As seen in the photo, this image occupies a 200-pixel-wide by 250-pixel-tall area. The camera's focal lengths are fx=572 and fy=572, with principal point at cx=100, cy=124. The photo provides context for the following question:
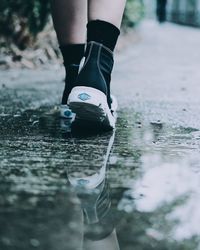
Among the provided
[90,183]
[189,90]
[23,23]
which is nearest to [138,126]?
[90,183]

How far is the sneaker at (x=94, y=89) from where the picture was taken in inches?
70.9

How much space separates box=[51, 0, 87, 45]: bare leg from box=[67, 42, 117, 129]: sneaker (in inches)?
7.4

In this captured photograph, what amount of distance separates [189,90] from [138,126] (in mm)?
1231

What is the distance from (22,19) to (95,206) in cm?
442

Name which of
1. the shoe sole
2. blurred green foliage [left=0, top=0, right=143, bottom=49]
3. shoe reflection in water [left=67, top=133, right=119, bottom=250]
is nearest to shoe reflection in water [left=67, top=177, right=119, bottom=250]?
shoe reflection in water [left=67, top=133, right=119, bottom=250]

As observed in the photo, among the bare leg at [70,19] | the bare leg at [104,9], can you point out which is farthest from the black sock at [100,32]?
the bare leg at [70,19]

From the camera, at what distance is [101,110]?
182cm

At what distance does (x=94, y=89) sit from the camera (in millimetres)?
1833

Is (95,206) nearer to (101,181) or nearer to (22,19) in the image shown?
(101,181)

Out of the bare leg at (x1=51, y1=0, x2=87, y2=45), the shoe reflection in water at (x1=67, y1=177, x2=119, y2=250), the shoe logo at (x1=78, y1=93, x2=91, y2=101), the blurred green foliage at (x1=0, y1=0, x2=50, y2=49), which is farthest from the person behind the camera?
the blurred green foliage at (x1=0, y1=0, x2=50, y2=49)

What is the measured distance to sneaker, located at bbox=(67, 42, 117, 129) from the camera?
1802 millimetres

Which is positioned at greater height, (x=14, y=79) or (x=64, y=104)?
(x=64, y=104)

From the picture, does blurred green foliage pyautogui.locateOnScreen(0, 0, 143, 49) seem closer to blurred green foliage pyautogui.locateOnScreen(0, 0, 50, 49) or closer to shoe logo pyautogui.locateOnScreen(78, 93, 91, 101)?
blurred green foliage pyautogui.locateOnScreen(0, 0, 50, 49)

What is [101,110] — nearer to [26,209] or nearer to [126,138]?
[126,138]
